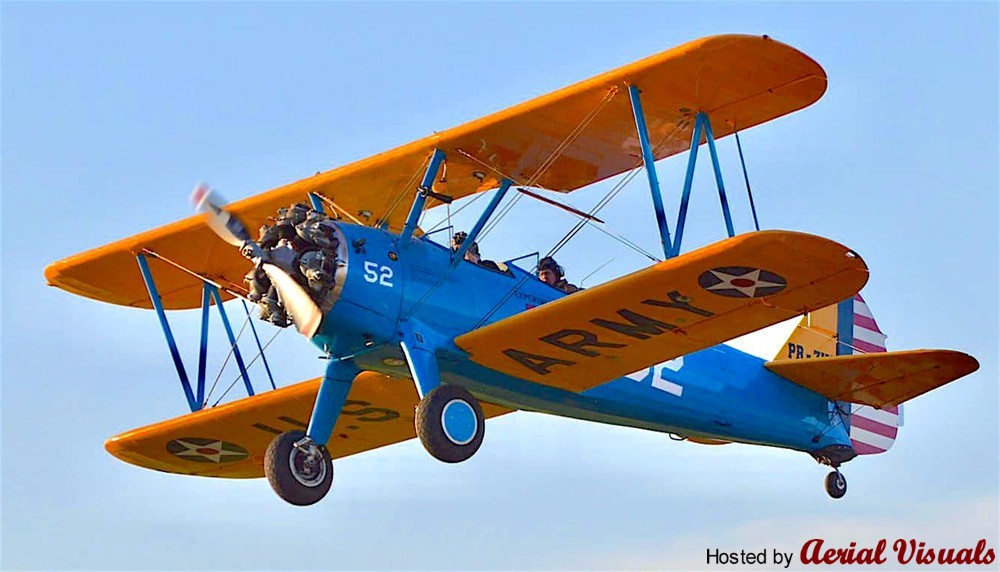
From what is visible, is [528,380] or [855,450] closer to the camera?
[528,380]

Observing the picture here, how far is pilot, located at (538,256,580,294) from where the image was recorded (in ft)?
48.1

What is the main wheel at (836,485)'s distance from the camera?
1630 centimetres

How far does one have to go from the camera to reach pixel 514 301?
14.2 m

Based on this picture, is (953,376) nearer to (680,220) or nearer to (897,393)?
(897,393)

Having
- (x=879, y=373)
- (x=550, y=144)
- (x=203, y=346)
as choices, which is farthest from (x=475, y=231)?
(x=879, y=373)

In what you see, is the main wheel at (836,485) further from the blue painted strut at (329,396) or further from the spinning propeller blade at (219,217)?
the spinning propeller blade at (219,217)

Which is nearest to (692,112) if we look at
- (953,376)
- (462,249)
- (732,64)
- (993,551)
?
(732,64)

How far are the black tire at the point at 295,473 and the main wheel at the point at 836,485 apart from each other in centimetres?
494

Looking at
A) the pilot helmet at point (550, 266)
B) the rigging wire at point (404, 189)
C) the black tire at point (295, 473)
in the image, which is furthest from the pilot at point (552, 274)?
the black tire at point (295, 473)

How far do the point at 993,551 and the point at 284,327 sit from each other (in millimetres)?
5563

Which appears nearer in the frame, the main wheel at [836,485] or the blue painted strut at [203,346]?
the blue painted strut at [203,346]

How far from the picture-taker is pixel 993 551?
13359 mm

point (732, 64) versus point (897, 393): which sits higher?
point (732, 64)

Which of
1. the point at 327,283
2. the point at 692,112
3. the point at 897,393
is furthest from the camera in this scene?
the point at 897,393
